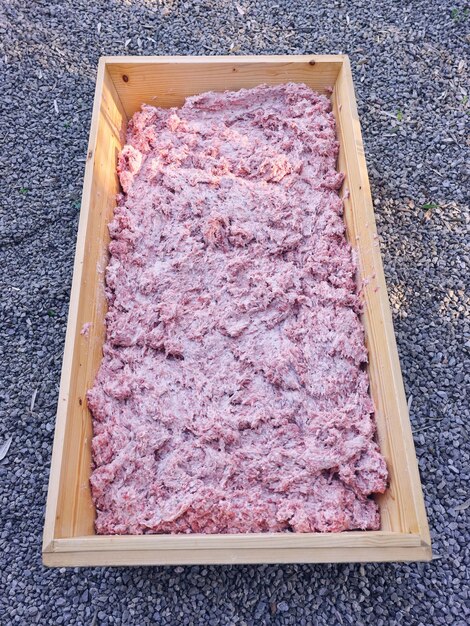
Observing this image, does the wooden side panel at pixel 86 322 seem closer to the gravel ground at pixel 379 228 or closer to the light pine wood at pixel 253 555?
the light pine wood at pixel 253 555

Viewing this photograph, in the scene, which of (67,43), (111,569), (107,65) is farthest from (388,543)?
(67,43)

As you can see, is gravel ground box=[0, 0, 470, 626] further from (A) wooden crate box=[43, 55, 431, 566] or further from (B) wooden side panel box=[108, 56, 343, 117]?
(B) wooden side panel box=[108, 56, 343, 117]

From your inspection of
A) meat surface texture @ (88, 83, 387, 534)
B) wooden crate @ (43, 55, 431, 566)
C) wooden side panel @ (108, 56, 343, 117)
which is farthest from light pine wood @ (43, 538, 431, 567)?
wooden side panel @ (108, 56, 343, 117)

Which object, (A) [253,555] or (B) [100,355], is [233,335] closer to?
(B) [100,355]

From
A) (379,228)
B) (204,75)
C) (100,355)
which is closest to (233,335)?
(100,355)

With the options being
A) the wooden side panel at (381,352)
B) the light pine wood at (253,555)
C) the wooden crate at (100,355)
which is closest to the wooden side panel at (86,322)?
the wooden crate at (100,355)

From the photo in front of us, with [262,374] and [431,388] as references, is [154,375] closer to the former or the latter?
[262,374]

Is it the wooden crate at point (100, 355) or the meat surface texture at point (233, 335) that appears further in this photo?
the meat surface texture at point (233, 335)
